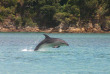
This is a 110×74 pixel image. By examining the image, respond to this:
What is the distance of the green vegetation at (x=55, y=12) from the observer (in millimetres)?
97250

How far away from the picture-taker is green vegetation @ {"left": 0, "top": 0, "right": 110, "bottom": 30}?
97.2 metres

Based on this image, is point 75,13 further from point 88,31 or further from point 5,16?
point 5,16

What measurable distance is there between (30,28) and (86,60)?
256 feet

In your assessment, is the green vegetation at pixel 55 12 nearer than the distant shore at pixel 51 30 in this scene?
No

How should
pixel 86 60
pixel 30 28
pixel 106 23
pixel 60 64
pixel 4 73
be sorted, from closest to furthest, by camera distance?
pixel 4 73, pixel 60 64, pixel 86 60, pixel 106 23, pixel 30 28

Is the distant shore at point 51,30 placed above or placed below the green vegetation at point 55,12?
below

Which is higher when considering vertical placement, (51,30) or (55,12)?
(55,12)

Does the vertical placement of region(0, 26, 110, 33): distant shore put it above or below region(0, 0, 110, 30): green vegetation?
below

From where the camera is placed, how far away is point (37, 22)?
102812mm

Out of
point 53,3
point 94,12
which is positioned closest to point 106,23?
point 94,12

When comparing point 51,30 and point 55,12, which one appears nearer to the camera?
point 51,30

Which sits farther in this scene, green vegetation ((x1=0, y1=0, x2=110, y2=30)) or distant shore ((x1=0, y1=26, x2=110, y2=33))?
green vegetation ((x1=0, y1=0, x2=110, y2=30))

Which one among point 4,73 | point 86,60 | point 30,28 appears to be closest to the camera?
point 4,73

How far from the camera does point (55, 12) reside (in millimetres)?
99375
